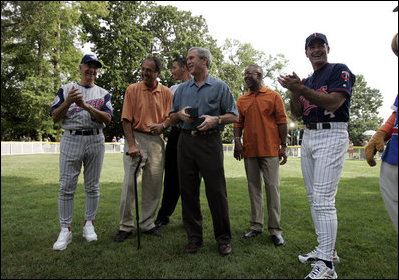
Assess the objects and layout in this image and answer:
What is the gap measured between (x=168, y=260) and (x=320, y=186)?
169 centimetres

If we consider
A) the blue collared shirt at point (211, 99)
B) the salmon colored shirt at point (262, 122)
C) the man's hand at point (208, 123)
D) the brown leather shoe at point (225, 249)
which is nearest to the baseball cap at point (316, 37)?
the blue collared shirt at point (211, 99)

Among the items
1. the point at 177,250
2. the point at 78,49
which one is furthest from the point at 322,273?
the point at 78,49

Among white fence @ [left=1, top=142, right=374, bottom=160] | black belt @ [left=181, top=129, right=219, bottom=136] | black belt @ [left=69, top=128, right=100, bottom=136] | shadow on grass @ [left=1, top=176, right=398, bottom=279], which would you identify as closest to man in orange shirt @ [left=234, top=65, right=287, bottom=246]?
shadow on grass @ [left=1, top=176, right=398, bottom=279]

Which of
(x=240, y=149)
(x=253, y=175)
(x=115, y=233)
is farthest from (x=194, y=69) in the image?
(x=115, y=233)

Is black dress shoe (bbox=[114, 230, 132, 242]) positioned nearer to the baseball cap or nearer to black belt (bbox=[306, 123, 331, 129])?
black belt (bbox=[306, 123, 331, 129])

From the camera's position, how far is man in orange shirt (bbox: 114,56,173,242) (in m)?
3.89

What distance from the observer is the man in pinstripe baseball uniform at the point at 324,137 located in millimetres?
2625

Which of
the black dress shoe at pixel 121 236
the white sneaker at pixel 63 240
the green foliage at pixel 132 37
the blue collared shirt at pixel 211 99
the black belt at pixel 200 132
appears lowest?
the black dress shoe at pixel 121 236

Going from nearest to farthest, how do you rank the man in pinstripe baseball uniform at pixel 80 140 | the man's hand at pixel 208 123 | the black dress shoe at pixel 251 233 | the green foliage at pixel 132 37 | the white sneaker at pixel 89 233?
1. the man's hand at pixel 208 123
2. the man in pinstripe baseball uniform at pixel 80 140
3. the white sneaker at pixel 89 233
4. the black dress shoe at pixel 251 233
5. the green foliage at pixel 132 37

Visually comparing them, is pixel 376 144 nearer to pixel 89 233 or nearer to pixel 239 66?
pixel 89 233

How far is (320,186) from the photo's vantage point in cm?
272

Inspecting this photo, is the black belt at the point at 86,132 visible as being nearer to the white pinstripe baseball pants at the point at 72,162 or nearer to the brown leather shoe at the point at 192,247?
the white pinstripe baseball pants at the point at 72,162

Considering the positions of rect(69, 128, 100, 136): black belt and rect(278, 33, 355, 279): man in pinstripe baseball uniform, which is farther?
rect(69, 128, 100, 136): black belt

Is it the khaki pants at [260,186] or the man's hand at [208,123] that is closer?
the man's hand at [208,123]
